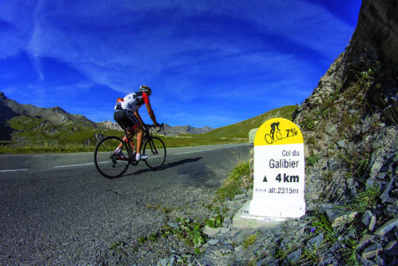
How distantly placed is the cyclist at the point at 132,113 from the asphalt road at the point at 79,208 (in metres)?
1.19

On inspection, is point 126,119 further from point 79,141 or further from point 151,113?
point 79,141

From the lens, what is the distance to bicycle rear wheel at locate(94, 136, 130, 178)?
6446 mm

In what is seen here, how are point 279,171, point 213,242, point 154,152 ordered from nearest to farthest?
1. point 213,242
2. point 279,171
3. point 154,152

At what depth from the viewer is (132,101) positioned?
6.73 metres

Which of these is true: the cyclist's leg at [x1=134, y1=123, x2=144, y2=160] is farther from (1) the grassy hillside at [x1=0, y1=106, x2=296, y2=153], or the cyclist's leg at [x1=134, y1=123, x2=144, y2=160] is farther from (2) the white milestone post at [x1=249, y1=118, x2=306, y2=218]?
(1) the grassy hillside at [x1=0, y1=106, x2=296, y2=153]

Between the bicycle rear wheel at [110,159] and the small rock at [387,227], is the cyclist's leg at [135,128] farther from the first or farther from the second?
the small rock at [387,227]

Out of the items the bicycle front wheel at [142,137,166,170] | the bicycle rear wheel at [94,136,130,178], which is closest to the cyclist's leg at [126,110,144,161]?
the bicycle rear wheel at [94,136,130,178]

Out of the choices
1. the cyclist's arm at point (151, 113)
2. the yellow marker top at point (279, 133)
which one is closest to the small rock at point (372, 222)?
the yellow marker top at point (279, 133)

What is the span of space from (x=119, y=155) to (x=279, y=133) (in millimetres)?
5120

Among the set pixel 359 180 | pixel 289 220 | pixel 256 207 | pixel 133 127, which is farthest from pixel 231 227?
pixel 133 127

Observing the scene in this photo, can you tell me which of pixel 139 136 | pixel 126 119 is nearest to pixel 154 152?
pixel 139 136

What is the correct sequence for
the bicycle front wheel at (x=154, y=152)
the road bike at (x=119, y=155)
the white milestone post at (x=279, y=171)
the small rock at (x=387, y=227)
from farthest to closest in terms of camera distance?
the bicycle front wheel at (x=154, y=152)
the road bike at (x=119, y=155)
the white milestone post at (x=279, y=171)
the small rock at (x=387, y=227)

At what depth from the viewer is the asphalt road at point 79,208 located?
265 centimetres

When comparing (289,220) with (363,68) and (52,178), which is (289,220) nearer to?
(363,68)
